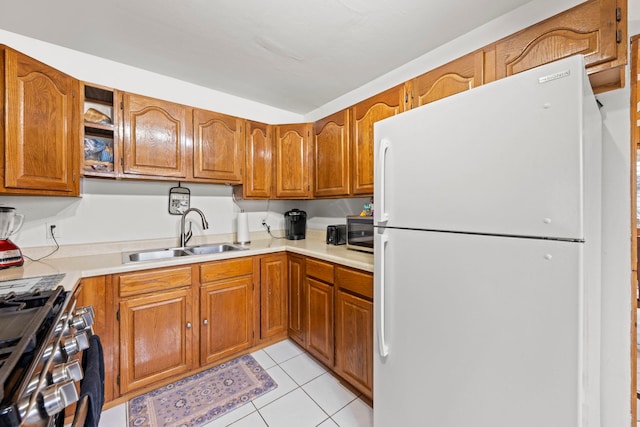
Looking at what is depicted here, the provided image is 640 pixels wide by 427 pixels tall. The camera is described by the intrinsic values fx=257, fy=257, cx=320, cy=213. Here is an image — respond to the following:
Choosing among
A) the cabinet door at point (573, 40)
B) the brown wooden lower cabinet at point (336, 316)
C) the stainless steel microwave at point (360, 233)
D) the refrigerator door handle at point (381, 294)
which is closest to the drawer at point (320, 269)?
the brown wooden lower cabinet at point (336, 316)

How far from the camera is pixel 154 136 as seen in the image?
Answer: 1964mm

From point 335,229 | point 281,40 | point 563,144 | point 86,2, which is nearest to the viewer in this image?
point 563,144

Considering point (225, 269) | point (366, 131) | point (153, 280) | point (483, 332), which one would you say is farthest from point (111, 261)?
point (483, 332)

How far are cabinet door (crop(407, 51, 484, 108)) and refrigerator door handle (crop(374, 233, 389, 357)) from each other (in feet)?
3.14

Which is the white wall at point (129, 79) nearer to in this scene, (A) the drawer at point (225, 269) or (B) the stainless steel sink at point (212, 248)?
(B) the stainless steel sink at point (212, 248)

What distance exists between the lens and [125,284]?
1598 millimetres

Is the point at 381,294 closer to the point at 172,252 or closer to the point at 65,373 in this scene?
the point at 65,373

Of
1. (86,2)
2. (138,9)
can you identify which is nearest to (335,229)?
(138,9)

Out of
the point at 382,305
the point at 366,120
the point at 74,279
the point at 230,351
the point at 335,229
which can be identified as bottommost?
the point at 230,351

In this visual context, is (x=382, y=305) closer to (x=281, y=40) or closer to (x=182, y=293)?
(x=182, y=293)

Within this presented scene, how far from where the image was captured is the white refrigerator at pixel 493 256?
760 mm

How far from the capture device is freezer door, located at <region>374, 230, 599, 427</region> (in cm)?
77

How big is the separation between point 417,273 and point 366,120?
131 centimetres

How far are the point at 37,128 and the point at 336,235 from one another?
2.09 m
